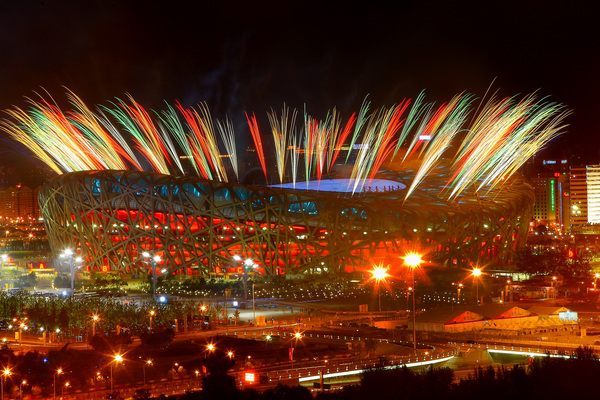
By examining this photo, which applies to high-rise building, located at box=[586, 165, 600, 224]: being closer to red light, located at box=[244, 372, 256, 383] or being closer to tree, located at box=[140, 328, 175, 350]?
tree, located at box=[140, 328, 175, 350]

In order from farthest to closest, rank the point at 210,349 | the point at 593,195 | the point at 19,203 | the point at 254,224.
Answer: the point at 19,203 → the point at 593,195 → the point at 254,224 → the point at 210,349

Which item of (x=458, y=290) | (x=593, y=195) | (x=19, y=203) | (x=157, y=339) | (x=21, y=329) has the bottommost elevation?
(x=21, y=329)

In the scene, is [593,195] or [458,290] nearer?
[458,290]

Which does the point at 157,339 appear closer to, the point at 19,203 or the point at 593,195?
the point at 593,195

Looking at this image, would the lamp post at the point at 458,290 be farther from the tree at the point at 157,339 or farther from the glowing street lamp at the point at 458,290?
the tree at the point at 157,339

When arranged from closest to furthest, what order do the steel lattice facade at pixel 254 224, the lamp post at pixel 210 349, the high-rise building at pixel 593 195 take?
1. the lamp post at pixel 210 349
2. the steel lattice facade at pixel 254 224
3. the high-rise building at pixel 593 195

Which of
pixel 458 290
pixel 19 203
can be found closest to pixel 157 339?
pixel 458 290

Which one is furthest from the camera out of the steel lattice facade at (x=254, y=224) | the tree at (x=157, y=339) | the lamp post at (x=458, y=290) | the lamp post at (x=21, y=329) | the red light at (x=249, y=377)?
the steel lattice facade at (x=254, y=224)

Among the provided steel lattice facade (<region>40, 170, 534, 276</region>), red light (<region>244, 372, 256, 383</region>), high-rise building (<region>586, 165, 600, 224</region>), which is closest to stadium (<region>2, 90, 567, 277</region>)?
steel lattice facade (<region>40, 170, 534, 276</region>)

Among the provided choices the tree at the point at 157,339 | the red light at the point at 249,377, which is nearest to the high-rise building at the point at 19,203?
the tree at the point at 157,339

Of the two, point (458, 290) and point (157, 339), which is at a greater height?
point (458, 290)
